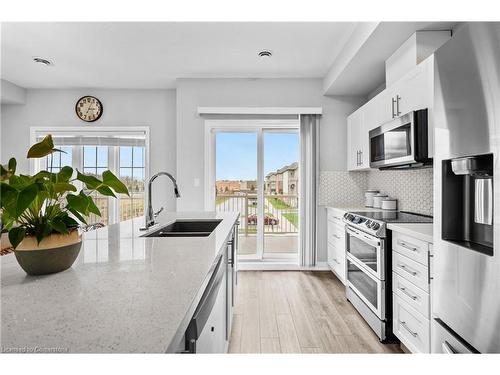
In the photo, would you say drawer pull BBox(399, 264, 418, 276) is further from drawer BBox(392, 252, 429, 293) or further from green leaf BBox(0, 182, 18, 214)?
green leaf BBox(0, 182, 18, 214)

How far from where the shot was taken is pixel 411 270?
1782 millimetres

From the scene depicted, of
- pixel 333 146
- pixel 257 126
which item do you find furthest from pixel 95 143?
pixel 333 146

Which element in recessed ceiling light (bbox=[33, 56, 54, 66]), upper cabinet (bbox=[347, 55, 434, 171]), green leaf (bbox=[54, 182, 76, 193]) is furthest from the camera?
recessed ceiling light (bbox=[33, 56, 54, 66])

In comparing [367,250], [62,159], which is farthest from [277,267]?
[62,159]

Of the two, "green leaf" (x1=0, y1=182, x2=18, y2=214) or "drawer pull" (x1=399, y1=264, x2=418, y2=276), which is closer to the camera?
"green leaf" (x1=0, y1=182, x2=18, y2=214)

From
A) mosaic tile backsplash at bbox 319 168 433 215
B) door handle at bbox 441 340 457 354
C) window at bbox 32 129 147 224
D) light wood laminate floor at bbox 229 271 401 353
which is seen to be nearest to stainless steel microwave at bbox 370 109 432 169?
mosaic tile backsplash at bbox 319 168 433 215

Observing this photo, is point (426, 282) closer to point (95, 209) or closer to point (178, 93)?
point (95, 209)

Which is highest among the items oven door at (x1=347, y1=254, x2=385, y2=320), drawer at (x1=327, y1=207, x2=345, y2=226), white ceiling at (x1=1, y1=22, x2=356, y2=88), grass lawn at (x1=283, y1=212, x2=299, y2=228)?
white ceiling at (x1=1, y1=22, x2=356, y2=88)

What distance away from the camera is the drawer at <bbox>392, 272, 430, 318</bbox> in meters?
1.64

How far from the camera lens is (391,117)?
2496mm

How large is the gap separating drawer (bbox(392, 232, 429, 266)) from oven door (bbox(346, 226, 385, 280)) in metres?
0.10

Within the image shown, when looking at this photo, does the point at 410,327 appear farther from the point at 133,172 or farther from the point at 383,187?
the point at 133,172

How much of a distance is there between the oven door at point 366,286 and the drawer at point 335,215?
55cm
